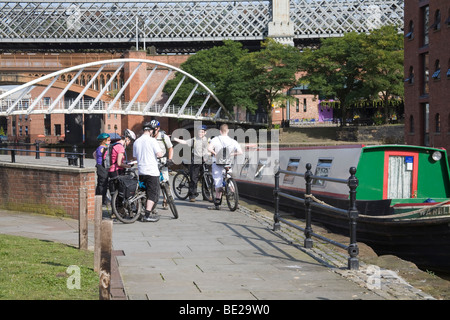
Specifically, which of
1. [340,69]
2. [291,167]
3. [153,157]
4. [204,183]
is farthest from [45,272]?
[340,69]

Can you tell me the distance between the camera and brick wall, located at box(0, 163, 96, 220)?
46.2 feet

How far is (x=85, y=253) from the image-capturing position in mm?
9164

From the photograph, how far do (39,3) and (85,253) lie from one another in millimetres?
103931

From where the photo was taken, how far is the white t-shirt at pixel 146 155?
12188 mm

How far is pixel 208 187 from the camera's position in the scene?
52.4 feet

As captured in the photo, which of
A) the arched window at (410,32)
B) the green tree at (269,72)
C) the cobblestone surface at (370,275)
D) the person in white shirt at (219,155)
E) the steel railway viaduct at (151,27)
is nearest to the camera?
the cobblestone surface at (370,275)

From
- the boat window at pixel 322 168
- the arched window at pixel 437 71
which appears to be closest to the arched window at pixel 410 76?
the arched window at pixel 437 71

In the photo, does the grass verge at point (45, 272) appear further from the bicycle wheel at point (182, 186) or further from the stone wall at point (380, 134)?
the stone wall at point (380, 134)

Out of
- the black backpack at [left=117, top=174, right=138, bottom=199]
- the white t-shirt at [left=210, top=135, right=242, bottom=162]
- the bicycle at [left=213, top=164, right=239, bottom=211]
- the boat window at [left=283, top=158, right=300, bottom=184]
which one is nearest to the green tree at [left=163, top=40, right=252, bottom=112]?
the boat window at [left=283, top=158, right=300, bottom=184]

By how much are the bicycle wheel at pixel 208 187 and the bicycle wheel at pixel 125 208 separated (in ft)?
9.30

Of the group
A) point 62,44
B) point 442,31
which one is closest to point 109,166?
point 442,31

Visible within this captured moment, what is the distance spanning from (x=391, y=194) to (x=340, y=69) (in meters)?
48.6

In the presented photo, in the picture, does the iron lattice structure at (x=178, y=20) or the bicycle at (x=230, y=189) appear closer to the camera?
the bicycle at (x=230, y=189)
